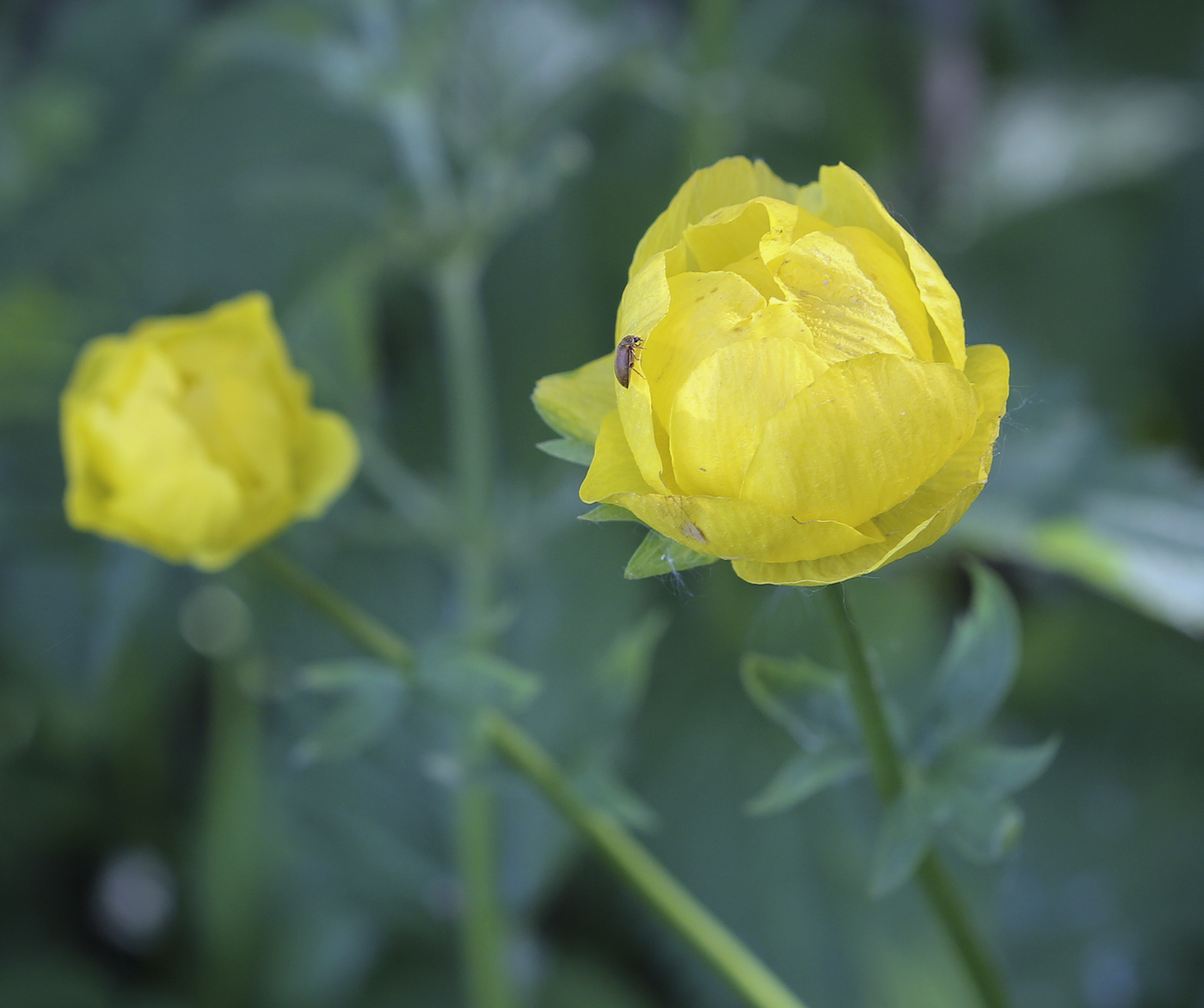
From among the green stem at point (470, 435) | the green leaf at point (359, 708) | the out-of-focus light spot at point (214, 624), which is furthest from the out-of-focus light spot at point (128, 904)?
the green leaf at point (359, 708)

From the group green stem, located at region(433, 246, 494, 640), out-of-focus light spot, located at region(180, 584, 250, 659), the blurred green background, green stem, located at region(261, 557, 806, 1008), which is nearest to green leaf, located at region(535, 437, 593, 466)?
green stem, located at region(261, 557, 806, 1008)

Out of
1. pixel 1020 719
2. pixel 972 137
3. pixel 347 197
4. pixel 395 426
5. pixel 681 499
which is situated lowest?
pixel 1020 719

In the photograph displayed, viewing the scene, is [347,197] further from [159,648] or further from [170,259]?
[159,648]

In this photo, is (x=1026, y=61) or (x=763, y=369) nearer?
(x=763, y=369)

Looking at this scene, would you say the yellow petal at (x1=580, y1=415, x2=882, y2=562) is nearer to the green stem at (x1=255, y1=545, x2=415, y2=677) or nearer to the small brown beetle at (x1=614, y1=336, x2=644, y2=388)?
the small brown beetle at (x1=614, y1=336, x2=644, y2=388)

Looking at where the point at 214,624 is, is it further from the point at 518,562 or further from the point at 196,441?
the point at 196,441

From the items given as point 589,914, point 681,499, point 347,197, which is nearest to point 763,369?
point 681,499

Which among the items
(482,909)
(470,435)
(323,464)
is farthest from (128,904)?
(323,464)
